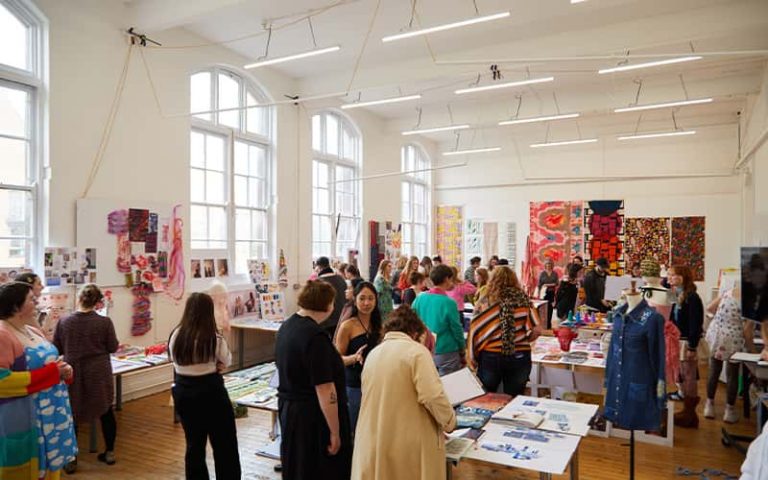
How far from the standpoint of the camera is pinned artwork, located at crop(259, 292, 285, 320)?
7.94m

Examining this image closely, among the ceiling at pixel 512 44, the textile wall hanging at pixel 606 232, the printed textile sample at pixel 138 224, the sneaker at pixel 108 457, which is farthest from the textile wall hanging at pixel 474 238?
the sneaker at pixel 108 457

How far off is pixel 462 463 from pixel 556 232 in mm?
9501

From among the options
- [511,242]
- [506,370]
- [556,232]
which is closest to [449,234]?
[511,242]

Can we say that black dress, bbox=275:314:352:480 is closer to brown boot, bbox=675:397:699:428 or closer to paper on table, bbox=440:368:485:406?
paper on table, bbox=440:368:485:406

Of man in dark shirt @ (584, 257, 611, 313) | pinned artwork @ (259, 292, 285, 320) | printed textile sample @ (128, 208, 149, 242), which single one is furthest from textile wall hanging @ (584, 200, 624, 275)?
printed textile sample @ (128, 208, 149, 242)

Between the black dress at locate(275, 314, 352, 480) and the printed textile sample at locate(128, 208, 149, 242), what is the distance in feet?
13.9

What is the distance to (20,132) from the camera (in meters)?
5.30

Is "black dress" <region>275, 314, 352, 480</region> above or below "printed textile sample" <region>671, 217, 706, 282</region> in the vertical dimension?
below

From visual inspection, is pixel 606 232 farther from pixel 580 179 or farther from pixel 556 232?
pixel 580 179

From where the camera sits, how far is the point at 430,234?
14.4 metres

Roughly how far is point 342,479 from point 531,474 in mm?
2016

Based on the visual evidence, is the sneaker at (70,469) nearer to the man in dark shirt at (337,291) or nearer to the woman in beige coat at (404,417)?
the man in dark shirt at (337,291)

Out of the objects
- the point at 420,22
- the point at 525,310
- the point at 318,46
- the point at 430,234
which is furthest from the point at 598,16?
the point at 430,234

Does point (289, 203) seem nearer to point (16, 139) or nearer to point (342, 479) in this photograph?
point (16, 139)
